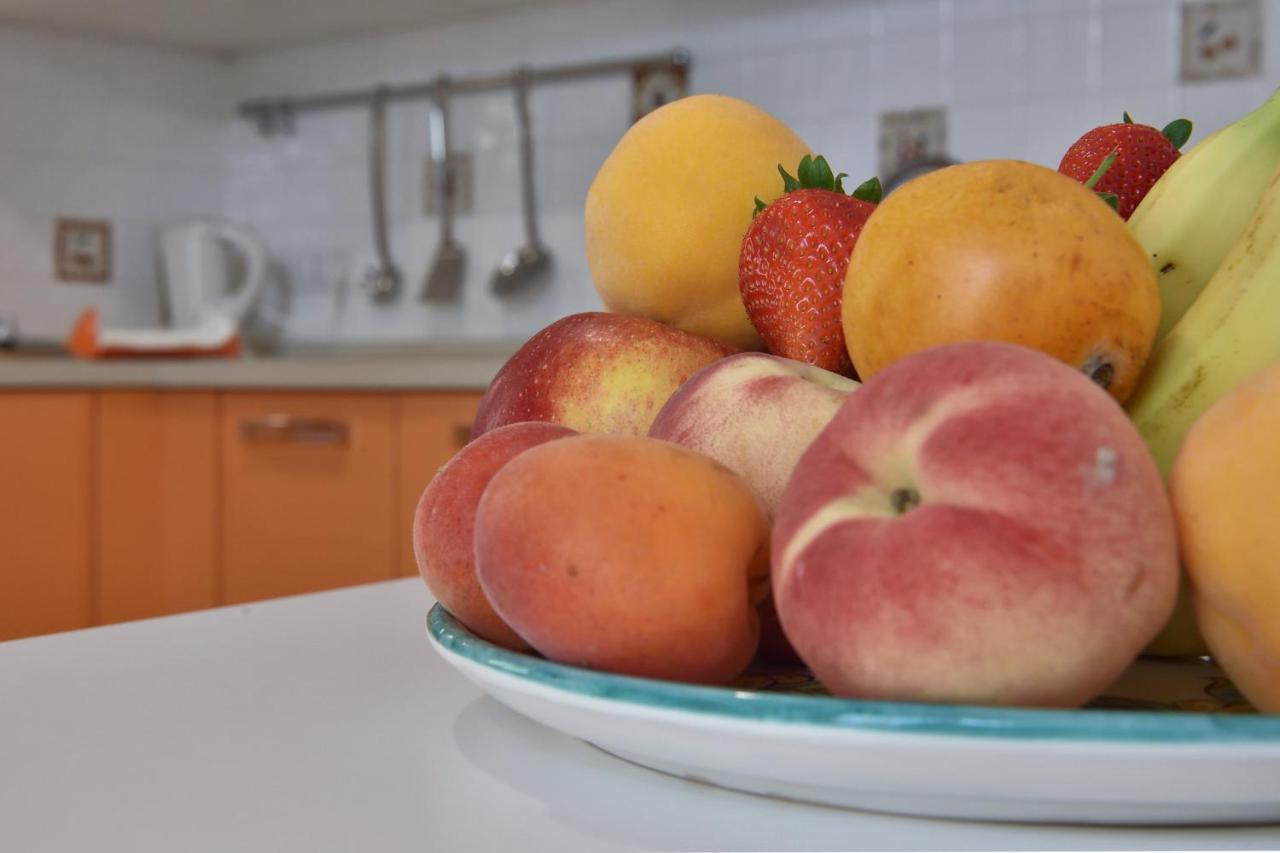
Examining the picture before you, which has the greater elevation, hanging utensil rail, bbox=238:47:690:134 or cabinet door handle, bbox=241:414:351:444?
hanging utensil rail, bbox=238:47:690:134

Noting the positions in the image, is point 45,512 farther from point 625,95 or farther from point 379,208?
point 625,95

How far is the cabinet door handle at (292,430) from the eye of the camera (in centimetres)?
204

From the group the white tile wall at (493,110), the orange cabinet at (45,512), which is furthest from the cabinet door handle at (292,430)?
the white tile wall at (493,110)

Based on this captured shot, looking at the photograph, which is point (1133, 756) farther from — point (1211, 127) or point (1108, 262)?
point (1211, 127)

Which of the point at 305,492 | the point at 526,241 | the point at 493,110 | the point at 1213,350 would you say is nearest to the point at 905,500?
the point at 1213,350

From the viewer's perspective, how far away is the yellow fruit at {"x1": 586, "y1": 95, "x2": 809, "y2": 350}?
21.7 inches

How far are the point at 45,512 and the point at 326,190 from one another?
1101 mm

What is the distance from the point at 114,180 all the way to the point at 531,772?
281 cm

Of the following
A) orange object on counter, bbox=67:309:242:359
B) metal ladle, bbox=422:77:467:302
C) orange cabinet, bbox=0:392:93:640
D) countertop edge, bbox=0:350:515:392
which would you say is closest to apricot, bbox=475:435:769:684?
countertop edge, bbox=0:350:515:392

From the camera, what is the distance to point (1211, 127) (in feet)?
6.43

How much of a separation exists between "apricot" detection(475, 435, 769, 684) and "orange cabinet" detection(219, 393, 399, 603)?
1.70 m

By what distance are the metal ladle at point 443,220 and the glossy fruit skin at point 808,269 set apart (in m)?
2.20

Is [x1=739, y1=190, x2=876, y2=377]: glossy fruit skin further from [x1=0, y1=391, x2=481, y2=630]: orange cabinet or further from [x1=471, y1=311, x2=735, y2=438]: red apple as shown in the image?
[x1=0, y1=391, x2=481, y2=630]: orange cabinet

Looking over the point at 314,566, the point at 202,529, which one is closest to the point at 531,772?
the point at 314,566
